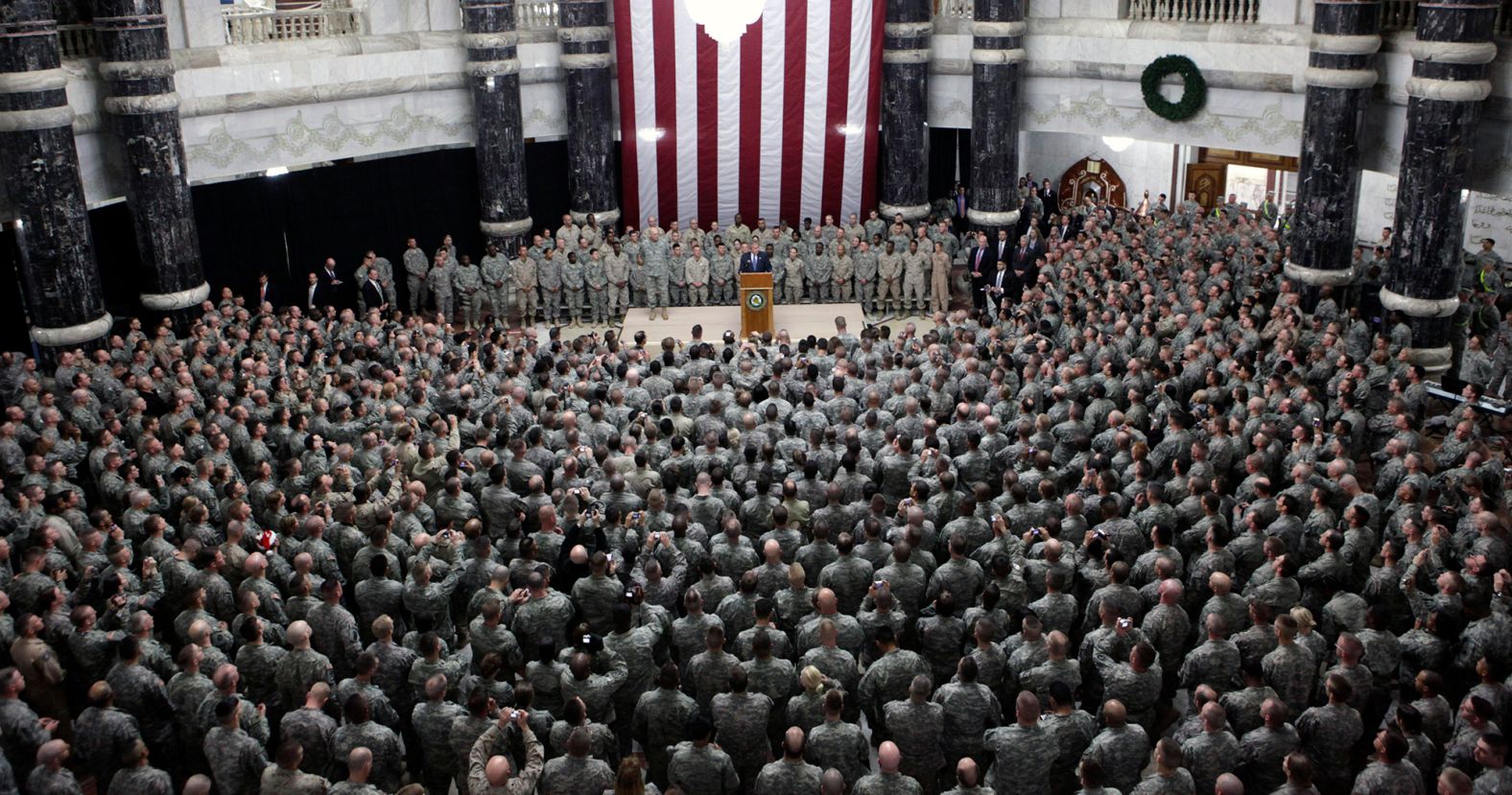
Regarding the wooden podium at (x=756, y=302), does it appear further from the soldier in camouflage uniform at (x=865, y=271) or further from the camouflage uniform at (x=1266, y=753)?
the camouflage uniform at (x=1266, y=753)

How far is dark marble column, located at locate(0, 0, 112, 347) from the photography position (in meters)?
15.0

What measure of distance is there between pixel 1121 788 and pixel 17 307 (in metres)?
15.5

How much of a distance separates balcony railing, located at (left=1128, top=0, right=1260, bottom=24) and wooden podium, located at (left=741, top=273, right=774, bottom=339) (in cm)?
681

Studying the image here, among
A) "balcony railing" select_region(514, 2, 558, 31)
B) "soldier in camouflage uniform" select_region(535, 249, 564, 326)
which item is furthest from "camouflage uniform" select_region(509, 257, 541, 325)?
"balcony railing" select_region(514, 2, 558, 31)

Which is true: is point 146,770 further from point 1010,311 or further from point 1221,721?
point 1010,311

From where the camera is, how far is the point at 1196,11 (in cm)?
1955

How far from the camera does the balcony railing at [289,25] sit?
18.5m

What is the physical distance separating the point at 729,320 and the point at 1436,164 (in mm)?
9662

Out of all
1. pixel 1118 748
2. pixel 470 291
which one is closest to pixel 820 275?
pixel 470 291

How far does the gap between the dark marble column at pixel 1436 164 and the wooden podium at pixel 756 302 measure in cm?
796

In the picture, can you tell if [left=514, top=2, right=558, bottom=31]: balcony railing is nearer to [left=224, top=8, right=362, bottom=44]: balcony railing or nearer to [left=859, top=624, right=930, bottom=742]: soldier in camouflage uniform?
[left=224, top=8, right=362, bottom=44]: balcony railing

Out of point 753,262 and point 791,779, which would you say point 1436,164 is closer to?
point 753,262

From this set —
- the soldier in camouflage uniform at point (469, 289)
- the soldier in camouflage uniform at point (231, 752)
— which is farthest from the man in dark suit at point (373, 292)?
the soldier in camouflage uniform at point (231, 752)

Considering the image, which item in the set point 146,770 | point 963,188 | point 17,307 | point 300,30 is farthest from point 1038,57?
point 146,770
